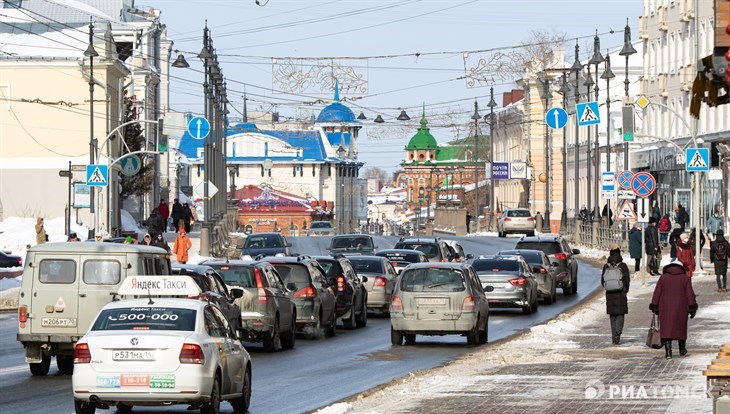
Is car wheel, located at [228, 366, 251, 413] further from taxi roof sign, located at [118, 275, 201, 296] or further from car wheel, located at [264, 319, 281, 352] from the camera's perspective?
car wheel, located at [264, 319, 281, 352]

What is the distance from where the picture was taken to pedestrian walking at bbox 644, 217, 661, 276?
4916cm

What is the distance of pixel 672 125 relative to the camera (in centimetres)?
8162

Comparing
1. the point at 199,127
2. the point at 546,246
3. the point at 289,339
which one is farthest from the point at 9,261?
the point at 289,339

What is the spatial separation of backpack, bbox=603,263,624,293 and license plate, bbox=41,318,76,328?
9.58 metres

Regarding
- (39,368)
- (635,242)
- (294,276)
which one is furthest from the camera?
(635,242)

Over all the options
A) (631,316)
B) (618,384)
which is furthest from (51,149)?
(618,384)

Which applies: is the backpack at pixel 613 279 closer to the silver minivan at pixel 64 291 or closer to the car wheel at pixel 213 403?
the silver minivan at pixel 64 291

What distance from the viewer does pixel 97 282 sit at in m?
23.0

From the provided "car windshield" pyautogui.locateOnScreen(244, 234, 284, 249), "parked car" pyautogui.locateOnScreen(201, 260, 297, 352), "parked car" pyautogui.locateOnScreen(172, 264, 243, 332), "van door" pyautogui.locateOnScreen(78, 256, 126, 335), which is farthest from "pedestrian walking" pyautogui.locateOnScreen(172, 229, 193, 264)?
"van door" pyautogui.locateOnScreen(78, 256, 126, 335)

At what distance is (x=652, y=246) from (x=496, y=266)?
14.3 m

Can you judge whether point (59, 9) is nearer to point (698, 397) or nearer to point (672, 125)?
point (672, 125)

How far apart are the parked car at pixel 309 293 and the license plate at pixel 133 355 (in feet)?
45.9

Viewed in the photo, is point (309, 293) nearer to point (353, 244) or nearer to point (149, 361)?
point (149, 361)

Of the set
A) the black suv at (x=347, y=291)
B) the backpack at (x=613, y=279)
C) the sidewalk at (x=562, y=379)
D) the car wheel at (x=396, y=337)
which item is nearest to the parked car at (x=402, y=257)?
the black suv at (x=347, y=291)
